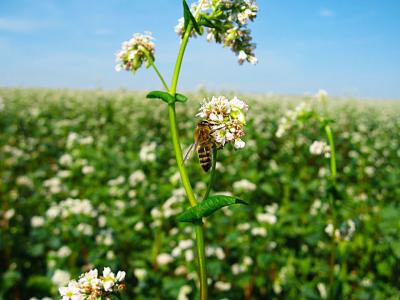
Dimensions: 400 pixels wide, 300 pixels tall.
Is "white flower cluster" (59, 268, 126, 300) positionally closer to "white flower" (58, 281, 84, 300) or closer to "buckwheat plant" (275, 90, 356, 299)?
"white flower" (58, 281, 84, 300)

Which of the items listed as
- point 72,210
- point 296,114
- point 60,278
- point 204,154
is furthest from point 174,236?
point 204,154

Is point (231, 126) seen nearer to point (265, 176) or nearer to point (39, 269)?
point (39, 269)

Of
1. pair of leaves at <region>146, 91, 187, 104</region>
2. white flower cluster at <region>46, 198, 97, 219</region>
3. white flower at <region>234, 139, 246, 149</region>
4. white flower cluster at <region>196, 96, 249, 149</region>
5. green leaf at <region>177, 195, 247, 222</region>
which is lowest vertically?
white flower cluster at <region>46, 198, 97, 219</region>

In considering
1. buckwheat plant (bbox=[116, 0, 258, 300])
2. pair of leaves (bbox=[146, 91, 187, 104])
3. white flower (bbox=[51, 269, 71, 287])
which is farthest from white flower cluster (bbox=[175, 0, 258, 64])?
white flower (bbox=[51, 269, 71, 287])

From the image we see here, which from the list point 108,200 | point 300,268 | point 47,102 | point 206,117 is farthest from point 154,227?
point 47,102

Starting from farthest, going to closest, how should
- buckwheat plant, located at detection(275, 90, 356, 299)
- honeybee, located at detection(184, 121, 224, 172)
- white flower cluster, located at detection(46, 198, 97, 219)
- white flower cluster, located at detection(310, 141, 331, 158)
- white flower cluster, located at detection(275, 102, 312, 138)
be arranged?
white flower cluster, located at detection(46, 198, 97, 219) → white flower cluster, located at detection(275, 102, 312, 138) → white flower cluster, located at detection(310, 141, 331, 158) → buckwheat plant, located at detection(275, 90, 356, 299) → honeybee, located at detection(184, 121, 224, 172)

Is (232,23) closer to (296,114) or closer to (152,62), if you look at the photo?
(152,62)

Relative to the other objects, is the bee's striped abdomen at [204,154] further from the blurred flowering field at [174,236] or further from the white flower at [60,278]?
the white flower at [60,278]
